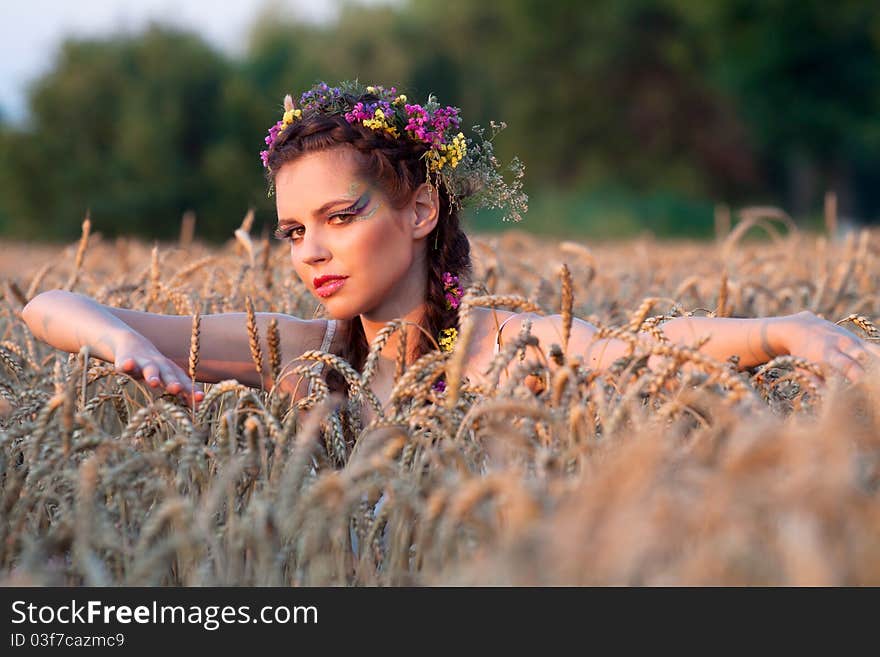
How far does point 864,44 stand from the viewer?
949 inches

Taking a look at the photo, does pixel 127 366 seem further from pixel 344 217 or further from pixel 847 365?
pixel 847 365

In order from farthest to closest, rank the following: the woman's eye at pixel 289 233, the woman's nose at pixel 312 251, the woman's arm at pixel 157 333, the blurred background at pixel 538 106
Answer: the blurred background at pixel 538 106 < the woman's eye at pixel 289 233 < the woman's nose at pixel 312 251 < the woman's arm at pixel 157 333

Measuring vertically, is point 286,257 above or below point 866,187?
below

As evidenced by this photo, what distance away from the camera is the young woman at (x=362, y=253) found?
258cm

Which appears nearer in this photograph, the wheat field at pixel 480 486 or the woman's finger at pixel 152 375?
the wheat field at pixel 480 486

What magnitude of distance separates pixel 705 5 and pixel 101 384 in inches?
906

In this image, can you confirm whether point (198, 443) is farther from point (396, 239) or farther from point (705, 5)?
point (705, 5)

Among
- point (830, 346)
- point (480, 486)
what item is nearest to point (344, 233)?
point (830, 346)

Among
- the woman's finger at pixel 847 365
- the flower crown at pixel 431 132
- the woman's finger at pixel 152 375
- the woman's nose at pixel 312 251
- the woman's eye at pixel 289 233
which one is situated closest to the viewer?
the woman's finger at pixel 847 365

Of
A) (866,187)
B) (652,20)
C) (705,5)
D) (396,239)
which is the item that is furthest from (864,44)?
(396,239)

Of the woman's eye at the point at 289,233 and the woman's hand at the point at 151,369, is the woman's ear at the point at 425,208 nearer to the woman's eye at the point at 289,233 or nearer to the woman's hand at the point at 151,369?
the woman's eye at the point at 289,233

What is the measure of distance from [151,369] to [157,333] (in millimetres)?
563

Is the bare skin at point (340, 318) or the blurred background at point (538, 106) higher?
the blurred background at point (538, 106)

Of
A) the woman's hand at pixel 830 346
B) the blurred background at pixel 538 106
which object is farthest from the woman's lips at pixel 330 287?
the blurred background at pixel 538 106
